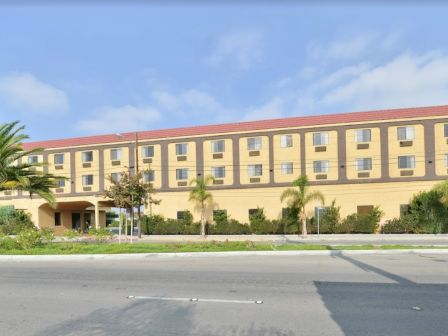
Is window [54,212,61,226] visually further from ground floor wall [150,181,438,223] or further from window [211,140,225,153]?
window [211,140,225,153]

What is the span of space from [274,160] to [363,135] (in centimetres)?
799

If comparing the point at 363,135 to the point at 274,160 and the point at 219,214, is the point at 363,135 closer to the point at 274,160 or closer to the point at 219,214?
the point at 274,160

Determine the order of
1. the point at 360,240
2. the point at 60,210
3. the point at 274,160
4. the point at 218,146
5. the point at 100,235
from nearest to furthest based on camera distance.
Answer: the point at 100,235 → the point at 360,240 → the point at 274,160 → the point at 218,146 → the point at 60,210

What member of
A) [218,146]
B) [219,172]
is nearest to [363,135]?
[218,146]

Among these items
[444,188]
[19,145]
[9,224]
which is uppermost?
[19,145]

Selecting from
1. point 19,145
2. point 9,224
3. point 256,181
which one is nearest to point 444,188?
point 256,181

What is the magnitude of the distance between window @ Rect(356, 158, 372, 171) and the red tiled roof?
132 inches

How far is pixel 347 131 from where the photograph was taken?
120ft

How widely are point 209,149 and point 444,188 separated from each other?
1999cm

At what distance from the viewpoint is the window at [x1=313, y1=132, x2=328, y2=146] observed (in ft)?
121

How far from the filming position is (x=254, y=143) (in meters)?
38.9

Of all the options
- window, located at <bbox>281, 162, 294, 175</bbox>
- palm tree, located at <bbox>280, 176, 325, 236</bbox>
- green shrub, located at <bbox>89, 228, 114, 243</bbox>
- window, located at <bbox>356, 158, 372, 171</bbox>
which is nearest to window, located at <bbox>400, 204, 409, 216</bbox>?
window, located at <bbox>356, 158, 372, 171</bbox>

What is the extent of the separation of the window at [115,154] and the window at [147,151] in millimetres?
2794

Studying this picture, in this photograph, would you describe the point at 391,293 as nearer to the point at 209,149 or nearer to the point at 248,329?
the point at 248,329
